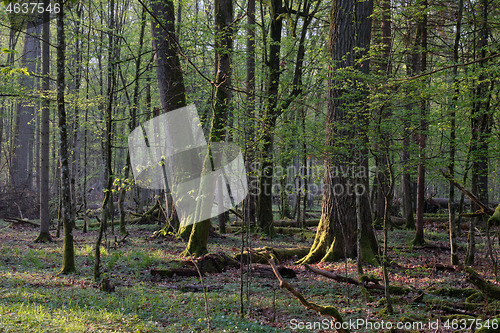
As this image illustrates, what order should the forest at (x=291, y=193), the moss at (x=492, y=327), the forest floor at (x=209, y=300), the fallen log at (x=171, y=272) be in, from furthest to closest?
the fallen log at (x=171, y=272)
the forest at (x=291, y=193)
the forest floor at (x=209, y=300)
the moss at (x=492, y=327)

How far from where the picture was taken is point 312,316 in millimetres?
5191

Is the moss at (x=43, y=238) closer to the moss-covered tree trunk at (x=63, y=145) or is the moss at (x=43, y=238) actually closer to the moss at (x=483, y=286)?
the moss-covered tree trunk at (x=63, y=145)

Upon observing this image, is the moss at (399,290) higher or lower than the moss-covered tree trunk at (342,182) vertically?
lower

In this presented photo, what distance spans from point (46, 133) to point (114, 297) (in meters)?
8.28

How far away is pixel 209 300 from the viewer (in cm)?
611

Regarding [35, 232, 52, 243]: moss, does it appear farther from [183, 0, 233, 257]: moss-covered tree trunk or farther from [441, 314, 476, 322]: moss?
[441, 314, 476, 322]: moss

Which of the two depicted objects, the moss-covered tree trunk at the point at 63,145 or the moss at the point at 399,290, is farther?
the moss-covered tree trunk at the point at 63,145

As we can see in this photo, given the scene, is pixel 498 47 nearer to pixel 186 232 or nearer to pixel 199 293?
pixel 199 293

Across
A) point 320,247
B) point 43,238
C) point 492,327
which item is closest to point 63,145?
point 320,247

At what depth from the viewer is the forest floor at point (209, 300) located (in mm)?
4562

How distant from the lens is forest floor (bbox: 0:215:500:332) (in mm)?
4562

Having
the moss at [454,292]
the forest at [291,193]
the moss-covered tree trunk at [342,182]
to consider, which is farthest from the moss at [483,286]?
the moss-covered tree trunk at [342,182]

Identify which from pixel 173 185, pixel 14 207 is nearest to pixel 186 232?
pixel 173 185

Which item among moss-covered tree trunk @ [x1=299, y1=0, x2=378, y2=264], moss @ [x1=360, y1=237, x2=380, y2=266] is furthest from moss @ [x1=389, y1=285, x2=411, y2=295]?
moss-covered tree trunk @ [x1=299, y1=0, x2=378, y2=264]
